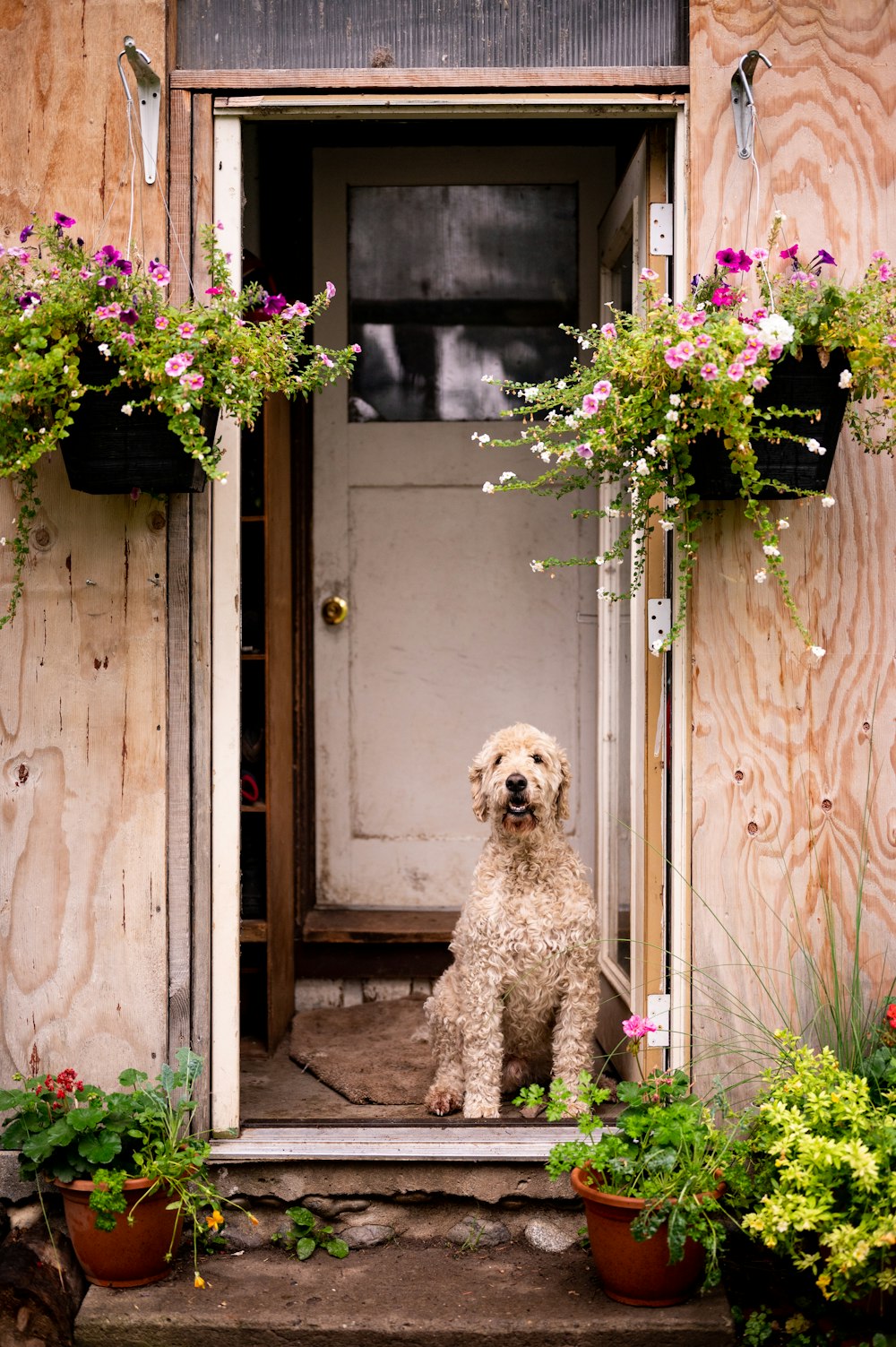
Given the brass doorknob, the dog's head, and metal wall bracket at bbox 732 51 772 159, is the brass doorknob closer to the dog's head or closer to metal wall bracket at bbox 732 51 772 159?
the dog's head

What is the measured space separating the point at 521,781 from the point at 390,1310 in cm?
139

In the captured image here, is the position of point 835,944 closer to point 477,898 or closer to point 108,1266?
point 477,898

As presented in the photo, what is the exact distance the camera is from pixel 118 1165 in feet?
10.3

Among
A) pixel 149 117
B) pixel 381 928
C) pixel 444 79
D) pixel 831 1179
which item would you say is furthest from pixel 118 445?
pixel 381 928

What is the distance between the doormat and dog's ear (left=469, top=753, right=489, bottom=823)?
3.16 ft

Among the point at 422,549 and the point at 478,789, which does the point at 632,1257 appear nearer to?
the point at 478,789

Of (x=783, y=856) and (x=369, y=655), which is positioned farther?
(x=369, y=655)

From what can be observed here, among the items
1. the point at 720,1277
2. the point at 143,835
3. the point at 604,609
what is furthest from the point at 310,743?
the point at 720,1277

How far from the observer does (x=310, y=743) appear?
205 inches

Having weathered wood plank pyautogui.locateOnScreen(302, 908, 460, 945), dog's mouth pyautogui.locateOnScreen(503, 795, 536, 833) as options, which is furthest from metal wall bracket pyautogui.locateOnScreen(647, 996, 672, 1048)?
weathered wood plank pyautogui.locateOnScreen(302, 908, 460, 945)

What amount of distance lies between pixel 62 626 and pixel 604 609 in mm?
1929

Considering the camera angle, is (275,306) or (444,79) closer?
(275,306)

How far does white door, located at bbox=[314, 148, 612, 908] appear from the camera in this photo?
16.9 ft

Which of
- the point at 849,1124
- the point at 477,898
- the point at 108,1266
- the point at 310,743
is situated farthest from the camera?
the point at 310,743
